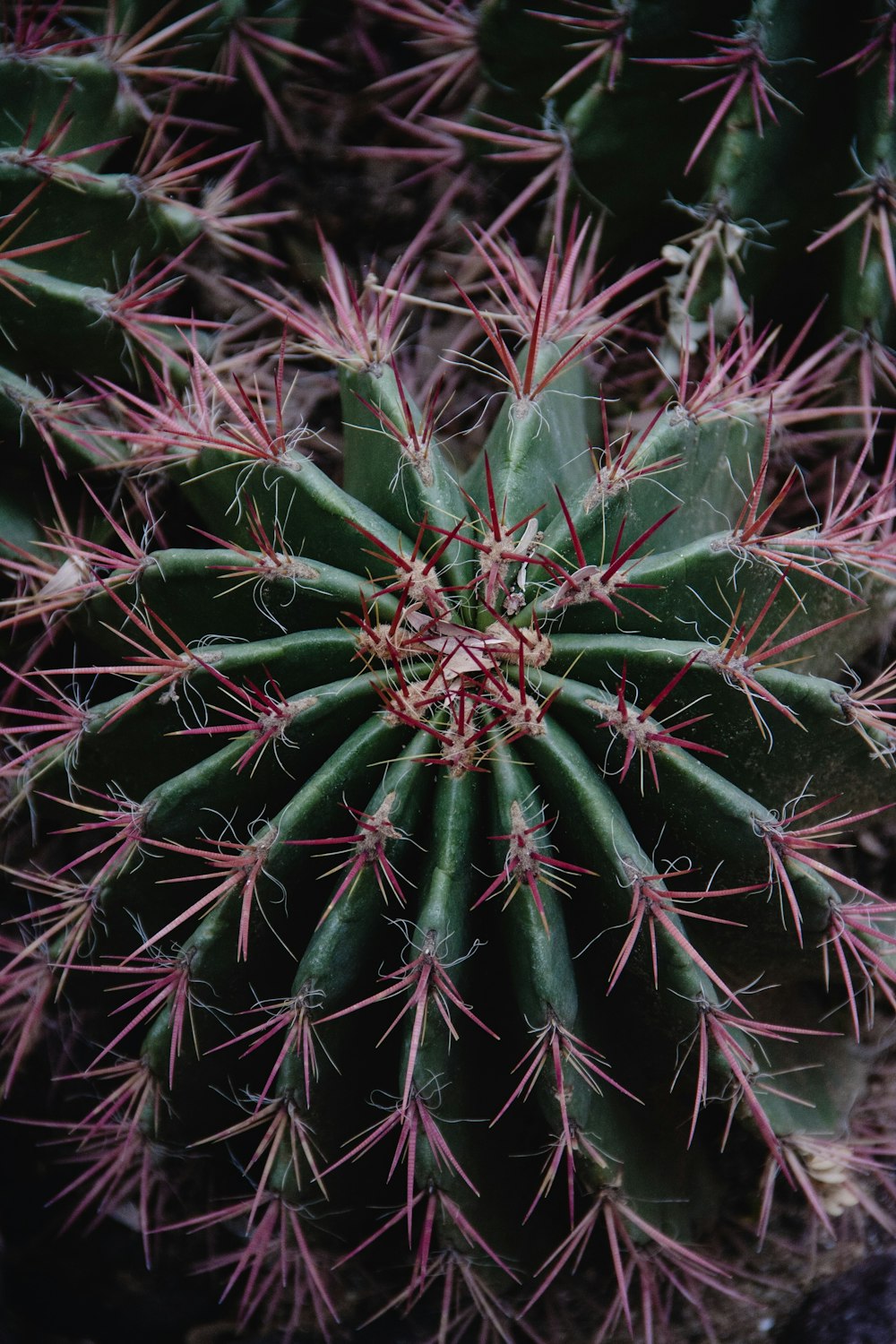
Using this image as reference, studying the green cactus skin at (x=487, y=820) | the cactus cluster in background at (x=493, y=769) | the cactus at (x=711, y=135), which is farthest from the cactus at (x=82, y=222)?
the cactus at (x=711, y=135)

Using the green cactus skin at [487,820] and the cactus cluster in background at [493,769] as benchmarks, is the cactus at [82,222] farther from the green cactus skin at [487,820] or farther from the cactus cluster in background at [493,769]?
the green cactus skin at [487,820]

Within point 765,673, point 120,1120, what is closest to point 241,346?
point 765,673

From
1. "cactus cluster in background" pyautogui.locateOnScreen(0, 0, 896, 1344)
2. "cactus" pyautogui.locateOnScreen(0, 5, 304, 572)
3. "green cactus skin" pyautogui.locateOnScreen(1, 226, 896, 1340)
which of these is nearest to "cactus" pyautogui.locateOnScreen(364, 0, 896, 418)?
"cactus cluster in background" pyautogui.locateOnScreen(0, 0, 896, 1344)

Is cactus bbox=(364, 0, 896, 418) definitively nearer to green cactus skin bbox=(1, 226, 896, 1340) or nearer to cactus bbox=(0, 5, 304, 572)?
green cactus skin bbox=(1, 226, 896, 1340)

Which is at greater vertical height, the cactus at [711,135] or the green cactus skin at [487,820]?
the cactus at [711,135]

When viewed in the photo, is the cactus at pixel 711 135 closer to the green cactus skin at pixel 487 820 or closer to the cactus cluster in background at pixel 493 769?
the cactus cluster in background at pixel 493 769

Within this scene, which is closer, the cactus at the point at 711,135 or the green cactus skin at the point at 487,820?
the green cactus skin at the point at 487,820

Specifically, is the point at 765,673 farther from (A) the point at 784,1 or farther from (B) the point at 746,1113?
(A) the point at 784,1
